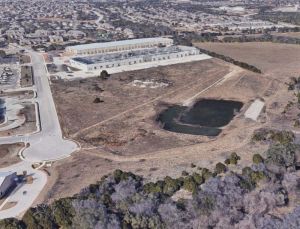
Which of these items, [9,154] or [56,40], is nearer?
[9,154]

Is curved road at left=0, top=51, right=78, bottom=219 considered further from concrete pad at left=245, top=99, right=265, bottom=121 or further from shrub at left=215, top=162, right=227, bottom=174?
concrete pad at left=245, top=99, right=265, bottom=121

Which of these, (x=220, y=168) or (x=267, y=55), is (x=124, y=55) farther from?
(x=220, y=168)

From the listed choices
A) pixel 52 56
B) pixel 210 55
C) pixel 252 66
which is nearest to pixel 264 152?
pixel 252 66

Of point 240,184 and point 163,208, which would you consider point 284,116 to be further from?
point 163,208

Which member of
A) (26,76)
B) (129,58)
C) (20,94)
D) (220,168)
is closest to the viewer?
(220,168)

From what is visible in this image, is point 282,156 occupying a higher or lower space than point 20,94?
higher

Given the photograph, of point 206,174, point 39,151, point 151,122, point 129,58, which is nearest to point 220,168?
point 206,174

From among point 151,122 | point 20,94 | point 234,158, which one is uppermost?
point 234,158
